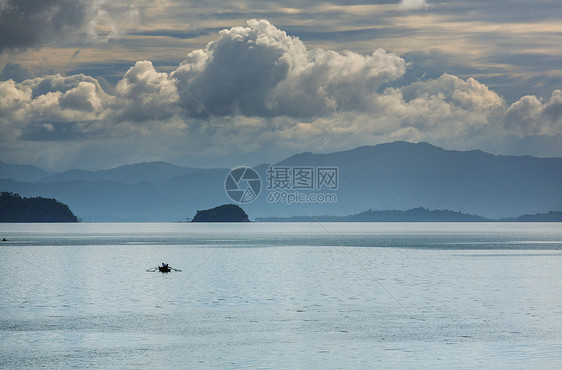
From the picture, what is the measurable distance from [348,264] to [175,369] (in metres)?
81.9

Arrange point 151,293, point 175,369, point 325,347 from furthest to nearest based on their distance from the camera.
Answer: point 151,293 → point 325,347 → point 175,369

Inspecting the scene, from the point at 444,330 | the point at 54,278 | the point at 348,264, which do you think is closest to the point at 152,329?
the point at 444,330

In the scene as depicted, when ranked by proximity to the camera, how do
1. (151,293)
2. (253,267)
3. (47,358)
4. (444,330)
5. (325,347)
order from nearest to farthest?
(47,358) < (325,347) < (444,330) < (151,293) < (253,267)

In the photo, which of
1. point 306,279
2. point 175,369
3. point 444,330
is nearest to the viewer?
point 175,369

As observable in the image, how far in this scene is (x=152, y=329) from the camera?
49000 mm

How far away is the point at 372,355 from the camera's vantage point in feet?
131

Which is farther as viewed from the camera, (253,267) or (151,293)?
(253,267)

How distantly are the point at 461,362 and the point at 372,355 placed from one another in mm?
4751

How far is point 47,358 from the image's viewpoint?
128 ft

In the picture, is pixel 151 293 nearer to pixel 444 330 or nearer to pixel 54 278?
pixel 54 278

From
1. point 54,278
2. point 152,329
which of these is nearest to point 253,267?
point 54,278

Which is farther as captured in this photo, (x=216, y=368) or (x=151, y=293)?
(x=151, y=293)

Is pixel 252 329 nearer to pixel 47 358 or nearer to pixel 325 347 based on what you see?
pixel 325 347

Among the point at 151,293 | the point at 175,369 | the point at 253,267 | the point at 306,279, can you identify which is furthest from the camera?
the point at 253,267
